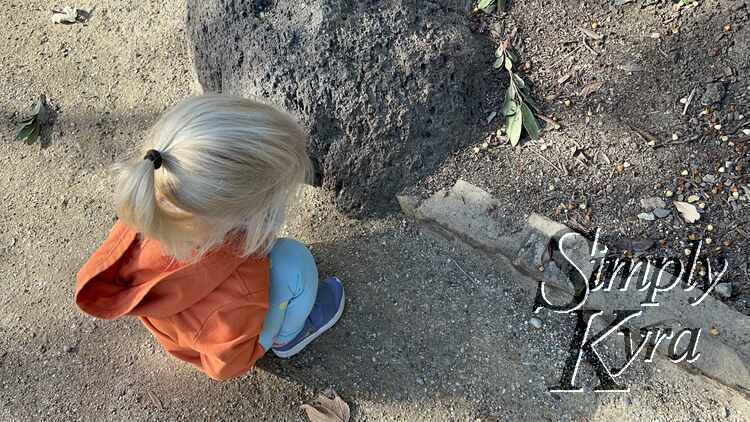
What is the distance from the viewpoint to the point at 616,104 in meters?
2.43

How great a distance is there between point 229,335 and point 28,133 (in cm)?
185

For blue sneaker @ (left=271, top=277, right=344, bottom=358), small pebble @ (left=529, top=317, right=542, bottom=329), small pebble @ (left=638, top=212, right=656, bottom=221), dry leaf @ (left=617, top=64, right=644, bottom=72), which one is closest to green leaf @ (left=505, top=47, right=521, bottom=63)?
dry leaf @ (left=617, top=64, right=644, bottom=72)

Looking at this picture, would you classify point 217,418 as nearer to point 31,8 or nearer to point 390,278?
point 390,278

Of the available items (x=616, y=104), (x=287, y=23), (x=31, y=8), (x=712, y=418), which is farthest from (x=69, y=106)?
(x=712, y=418)

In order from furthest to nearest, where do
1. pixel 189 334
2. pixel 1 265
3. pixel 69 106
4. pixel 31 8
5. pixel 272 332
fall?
pixel 31 8 < pixel 69 106 < pixel 1 265 < pixel 272 332 < pixel 189 334

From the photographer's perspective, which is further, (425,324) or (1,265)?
(1,265)

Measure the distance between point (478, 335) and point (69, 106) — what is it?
2.19 metres

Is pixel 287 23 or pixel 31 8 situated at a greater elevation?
pixel 287 23

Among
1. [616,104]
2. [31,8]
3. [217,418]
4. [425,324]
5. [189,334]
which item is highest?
[616,104]

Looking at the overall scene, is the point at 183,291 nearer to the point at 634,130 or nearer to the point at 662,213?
the point at 662,213

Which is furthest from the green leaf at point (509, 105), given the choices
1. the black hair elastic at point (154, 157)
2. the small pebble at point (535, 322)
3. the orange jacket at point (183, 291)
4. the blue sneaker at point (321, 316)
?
the black hair elastic at point (154, 157)

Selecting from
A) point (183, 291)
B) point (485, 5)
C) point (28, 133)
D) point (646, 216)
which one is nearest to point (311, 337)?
point (183, 291)

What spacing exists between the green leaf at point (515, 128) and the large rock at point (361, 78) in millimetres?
145

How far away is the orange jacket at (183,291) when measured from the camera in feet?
5.31
